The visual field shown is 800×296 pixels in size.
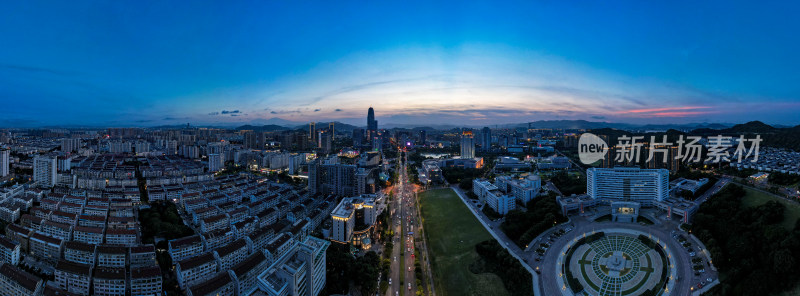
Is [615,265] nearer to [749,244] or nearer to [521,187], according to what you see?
[749,244]

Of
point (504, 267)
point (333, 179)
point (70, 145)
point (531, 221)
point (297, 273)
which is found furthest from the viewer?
point (70, 145)

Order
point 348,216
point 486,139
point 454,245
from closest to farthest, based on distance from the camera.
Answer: point 454,245
point 348,216
point 486,139

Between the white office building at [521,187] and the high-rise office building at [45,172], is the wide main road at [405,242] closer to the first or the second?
the white office building at [521,187]

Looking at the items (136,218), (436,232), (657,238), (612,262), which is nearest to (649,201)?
(657,238)

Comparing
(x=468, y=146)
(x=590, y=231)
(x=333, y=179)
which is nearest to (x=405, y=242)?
(x=590, y=231)

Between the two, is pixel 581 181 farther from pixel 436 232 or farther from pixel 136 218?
pixel 136 218

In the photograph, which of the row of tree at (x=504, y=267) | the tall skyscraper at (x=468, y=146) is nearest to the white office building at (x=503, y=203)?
the row of tree at (x=504, y=267)
